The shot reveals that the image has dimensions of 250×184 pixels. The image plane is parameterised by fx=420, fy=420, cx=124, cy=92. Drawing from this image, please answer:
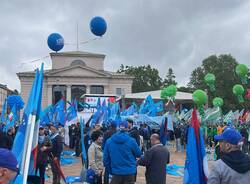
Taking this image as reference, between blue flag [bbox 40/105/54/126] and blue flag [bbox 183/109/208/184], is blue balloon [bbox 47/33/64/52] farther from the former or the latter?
blue flag [bbox 183/109/208/184]

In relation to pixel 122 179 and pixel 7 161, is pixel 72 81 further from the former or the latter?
pixel 7 161

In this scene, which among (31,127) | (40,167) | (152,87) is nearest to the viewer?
(31,127)

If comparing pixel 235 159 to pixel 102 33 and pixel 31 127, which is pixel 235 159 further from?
pixel 102 33

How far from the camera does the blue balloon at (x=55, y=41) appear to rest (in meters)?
14.3

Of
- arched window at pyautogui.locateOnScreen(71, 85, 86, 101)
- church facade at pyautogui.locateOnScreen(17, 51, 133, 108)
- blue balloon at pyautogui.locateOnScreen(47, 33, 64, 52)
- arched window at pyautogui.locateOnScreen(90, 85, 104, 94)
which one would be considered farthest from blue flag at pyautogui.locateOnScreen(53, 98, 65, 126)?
arched window at pyautogui.locateOnScreen(90, 85, 104, 94)

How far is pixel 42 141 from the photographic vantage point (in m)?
9.87

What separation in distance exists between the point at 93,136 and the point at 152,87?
84079 millimetres

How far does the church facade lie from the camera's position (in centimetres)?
7025

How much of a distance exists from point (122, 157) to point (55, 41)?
8.04 m

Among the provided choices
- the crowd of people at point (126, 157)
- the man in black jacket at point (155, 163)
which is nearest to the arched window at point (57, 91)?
the crowd of people at point (126, 157)

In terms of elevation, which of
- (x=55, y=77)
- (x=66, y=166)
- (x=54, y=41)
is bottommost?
(x=66, y=166)

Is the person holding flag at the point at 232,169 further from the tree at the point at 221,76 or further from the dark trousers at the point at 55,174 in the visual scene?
the tree at the point at 221,76

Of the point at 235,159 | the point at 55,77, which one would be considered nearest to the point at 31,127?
the point at 235,159

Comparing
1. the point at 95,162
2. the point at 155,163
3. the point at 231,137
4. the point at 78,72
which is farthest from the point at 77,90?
the point at 231,137
